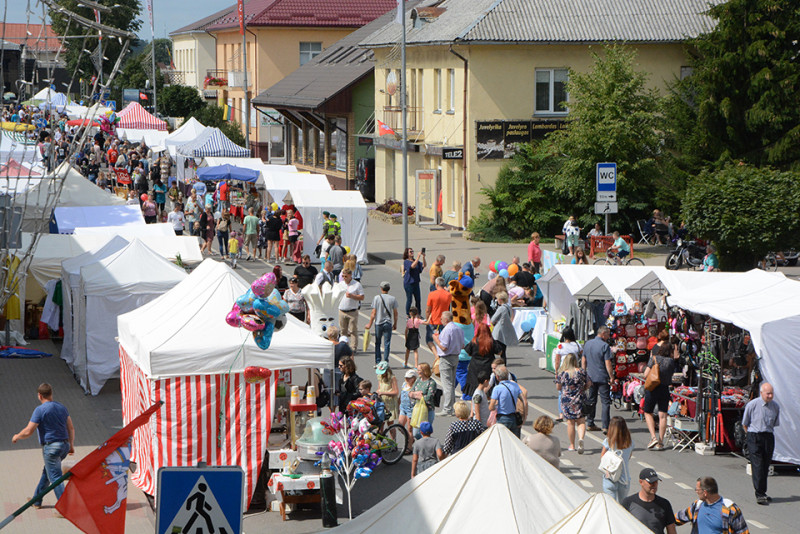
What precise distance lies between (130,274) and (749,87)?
2074 centimetres

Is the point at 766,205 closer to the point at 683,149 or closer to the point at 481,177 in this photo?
the point at 683,149

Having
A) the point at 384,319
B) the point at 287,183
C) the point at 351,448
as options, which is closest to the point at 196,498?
the point at 351,448

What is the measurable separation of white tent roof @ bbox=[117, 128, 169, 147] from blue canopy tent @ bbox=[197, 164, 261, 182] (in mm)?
14682

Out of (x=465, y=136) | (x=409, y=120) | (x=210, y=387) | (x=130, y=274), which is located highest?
(x=409, y=120)

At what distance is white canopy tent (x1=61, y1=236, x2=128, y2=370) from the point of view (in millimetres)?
19312

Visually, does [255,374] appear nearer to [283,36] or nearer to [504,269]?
[504,269]

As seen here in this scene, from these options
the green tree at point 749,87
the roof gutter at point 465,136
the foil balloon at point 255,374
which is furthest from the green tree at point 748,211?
the foil balloon at point 255,374

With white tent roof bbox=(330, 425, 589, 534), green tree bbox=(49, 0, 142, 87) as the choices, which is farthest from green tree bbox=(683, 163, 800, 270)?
white tent roof bbox=(330, 425, 589, 534)

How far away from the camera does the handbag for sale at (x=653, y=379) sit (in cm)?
1466

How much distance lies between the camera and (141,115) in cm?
5922

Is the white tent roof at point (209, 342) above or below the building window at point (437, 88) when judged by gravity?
below

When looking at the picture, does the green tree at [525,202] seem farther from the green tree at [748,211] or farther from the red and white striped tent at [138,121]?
the red and white striped tent at [138,121]

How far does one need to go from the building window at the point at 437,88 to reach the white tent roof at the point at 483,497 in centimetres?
3162

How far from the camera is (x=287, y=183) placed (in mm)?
35281
